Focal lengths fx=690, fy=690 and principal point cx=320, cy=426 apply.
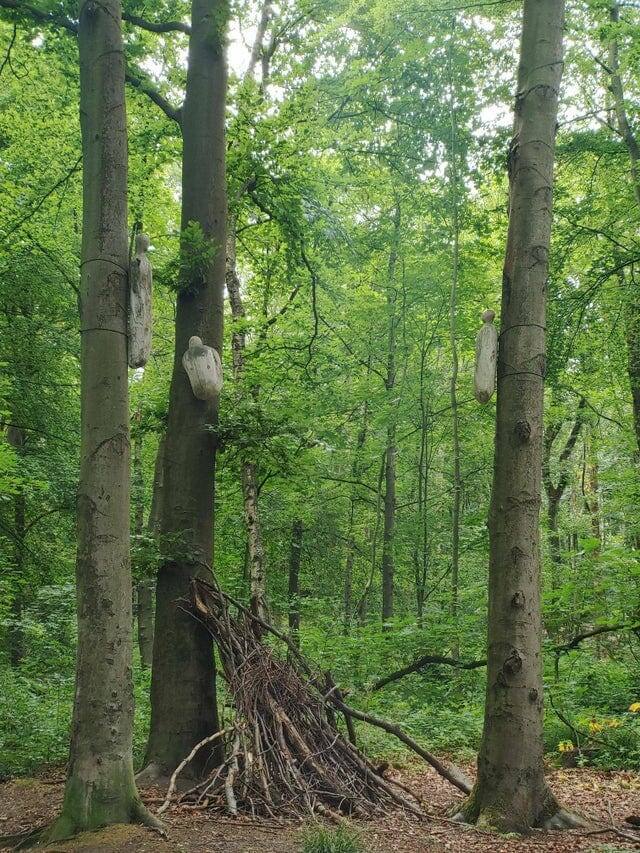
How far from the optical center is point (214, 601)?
17.9ft

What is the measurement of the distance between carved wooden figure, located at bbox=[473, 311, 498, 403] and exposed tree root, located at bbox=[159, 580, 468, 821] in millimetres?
2579

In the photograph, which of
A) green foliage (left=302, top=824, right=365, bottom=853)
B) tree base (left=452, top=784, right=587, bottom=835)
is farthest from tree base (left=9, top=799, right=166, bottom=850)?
tree base (left=452, top=784, right=587, bottom=835)

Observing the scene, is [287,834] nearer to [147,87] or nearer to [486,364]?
[486,364]

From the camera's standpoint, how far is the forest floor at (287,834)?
3.37 m

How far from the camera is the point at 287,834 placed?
151 inches

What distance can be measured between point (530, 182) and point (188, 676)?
14.4 feet

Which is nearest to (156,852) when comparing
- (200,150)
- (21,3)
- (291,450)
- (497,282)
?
(291,450)

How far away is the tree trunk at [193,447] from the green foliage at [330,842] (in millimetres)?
1986

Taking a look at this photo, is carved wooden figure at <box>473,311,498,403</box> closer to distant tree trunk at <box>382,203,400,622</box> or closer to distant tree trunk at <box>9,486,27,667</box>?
distant tree trunk at <box>382,203,400,622</box>

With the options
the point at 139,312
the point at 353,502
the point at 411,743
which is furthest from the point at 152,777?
the point at 353,502

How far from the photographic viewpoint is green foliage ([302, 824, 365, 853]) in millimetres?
3236

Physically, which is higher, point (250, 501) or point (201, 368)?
point (201, 368)

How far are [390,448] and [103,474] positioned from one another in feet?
37.2

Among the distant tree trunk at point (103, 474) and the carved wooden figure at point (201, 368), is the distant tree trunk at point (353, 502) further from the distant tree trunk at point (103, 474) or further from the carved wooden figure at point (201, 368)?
the distant tree trunk at point (103, 474)
